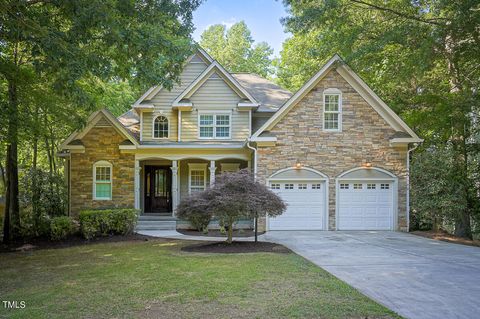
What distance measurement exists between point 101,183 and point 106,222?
279 cm

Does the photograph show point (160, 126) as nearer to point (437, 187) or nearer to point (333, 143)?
point (333, 143)

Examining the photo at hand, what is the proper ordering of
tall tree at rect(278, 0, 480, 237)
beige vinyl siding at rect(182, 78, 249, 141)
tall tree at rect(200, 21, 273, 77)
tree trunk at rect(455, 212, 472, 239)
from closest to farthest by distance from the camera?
tall tree at rect(278, 0, 480, 237) → tree trunk at rect(455, 212, 472, 239) → beige vinyl siding at rect(182, 78, 249, 141) → tall tree at rect(200, 21, 273, 77)

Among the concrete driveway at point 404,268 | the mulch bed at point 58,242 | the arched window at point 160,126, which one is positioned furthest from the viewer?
the arched window at point 160,126

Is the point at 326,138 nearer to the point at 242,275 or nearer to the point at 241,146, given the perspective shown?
the point at 241,146

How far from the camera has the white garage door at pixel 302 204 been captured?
50.5 feet

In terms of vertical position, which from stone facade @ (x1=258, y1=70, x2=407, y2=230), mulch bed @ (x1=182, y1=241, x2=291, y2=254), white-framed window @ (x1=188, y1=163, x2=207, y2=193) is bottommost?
mulch bed @ (x1=182, y1=241, x2=291, y2=254)

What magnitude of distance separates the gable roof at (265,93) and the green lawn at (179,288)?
986 centimetres

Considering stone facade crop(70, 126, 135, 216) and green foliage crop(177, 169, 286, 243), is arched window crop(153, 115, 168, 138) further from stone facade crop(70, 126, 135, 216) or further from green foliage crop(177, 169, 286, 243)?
green foliage crop(177, 169, 286, 243)

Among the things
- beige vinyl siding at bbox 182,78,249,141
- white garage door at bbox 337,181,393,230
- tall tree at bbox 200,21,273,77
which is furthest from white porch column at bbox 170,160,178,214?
tall tree at bbox 200,21,273,77

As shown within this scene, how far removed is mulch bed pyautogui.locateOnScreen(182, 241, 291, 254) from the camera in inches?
420

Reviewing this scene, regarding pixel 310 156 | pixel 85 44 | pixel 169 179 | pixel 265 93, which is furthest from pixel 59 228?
pixel 265 93

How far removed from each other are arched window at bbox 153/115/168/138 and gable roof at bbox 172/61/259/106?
3.77 ft

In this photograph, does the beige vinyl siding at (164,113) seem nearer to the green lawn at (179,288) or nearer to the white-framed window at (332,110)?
the white-framed window at (332,110)

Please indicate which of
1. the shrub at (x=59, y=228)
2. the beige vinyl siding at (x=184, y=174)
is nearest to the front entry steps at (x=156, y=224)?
the beige vinyl siding at (x=184, y=174)
